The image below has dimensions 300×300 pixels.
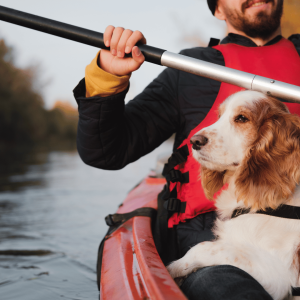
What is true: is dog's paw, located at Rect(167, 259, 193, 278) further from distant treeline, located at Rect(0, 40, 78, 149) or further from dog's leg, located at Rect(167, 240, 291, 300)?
distant treeline, located at Rect(0, 40, 78, 149)

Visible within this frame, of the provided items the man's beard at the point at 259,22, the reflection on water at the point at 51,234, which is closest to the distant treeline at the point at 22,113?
the reflection on water at the point at 51,234

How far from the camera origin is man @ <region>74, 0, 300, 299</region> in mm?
2109

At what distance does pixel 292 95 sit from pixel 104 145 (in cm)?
122

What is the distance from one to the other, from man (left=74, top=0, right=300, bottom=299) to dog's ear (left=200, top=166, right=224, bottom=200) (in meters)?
0.12

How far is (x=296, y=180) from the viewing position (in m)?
1.80

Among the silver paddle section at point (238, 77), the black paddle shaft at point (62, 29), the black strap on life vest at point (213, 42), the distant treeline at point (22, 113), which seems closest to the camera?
the silver paddle section at point (238, 77)

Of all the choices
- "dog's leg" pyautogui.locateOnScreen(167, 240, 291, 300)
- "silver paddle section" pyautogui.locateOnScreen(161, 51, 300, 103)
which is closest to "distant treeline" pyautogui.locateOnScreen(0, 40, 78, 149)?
"silver paddle section" pyautogui.locateOnScreen(161, 51, 300, 103)

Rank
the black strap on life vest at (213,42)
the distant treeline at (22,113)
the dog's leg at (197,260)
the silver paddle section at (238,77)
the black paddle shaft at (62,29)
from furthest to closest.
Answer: the distant treeline at (22,113), the black strap on life vest at (213,42), the black paddle shaft at (62,29), the silver paddle section at (238,77), the dog's leg at (197,260)

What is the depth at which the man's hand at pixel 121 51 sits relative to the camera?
1973 mm

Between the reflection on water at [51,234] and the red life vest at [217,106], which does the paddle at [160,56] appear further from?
the reflection on water at [51,234]

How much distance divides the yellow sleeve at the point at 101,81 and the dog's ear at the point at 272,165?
2.83 ft

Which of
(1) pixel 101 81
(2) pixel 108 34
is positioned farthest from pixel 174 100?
(2) pixel 108 34

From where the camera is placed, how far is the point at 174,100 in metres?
2.66

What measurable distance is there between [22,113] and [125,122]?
33345mm
